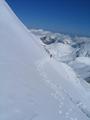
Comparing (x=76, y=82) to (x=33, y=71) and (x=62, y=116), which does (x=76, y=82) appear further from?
(x=62, y=116)

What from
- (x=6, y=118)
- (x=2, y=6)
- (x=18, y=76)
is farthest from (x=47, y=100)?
(x=2, y=6)

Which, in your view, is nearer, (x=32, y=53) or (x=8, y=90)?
(x=8, y=90)

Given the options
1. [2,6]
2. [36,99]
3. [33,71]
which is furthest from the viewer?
[2,6]

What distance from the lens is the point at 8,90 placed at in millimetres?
8930

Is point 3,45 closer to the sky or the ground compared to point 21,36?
closer to the ground

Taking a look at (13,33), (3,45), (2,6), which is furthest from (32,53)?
(2,6)

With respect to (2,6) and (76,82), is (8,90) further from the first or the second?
(2,6)

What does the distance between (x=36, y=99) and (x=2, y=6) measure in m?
11.6

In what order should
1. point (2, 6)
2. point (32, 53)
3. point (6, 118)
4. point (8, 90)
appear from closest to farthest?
point (6, 118)
point (8, 90)
point (32, 53)
point (2, 6)

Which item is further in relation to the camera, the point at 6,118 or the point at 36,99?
the point at 36,99

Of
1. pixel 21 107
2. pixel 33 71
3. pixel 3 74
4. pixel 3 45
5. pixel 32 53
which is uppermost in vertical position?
pixel 32 53

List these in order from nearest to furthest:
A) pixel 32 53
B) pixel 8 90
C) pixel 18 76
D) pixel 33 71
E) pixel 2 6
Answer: pixel 8 90 < pixel 18 76 < pixel 33 71 < pixel 32 53 < pixel 2 6

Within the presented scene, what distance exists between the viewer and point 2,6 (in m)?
18.9

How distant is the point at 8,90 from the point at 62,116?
2399 mm
